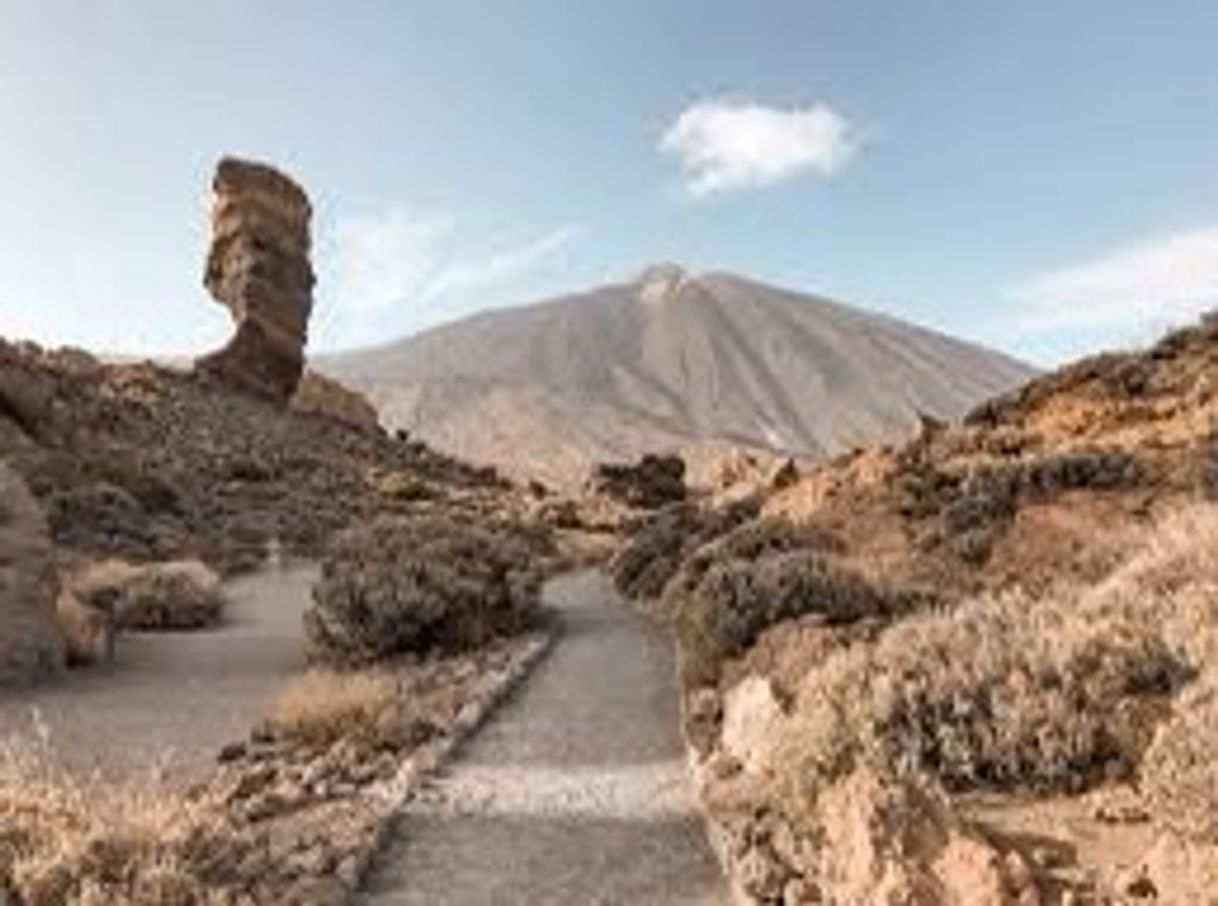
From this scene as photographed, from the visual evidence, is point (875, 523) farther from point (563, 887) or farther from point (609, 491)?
point (609, 491)

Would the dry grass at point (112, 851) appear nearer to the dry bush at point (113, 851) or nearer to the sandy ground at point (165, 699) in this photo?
the dry bush at point (113, 851)

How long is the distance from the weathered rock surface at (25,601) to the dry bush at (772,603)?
686 centimetres

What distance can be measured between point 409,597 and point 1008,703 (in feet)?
35.0

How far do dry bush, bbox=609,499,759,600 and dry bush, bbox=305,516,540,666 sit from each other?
19.5 feet

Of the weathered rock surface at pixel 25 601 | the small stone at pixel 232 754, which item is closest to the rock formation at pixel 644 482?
the weathered rock surface at pixel 25 601

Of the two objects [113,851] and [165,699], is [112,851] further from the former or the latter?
[165,699]

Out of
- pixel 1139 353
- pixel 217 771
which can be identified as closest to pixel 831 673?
pixel 217 771

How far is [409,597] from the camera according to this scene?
2058 centimetres

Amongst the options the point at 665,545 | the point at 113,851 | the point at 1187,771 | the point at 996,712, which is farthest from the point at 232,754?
the point at 665,545

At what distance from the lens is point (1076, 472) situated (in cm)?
2566

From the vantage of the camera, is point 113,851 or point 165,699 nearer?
point 113,851

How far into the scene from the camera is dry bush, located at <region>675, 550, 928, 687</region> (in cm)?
1680

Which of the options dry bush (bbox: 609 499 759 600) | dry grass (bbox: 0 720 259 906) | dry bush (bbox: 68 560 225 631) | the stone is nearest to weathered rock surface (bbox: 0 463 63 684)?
dry bush (bbox: 68 560 225 631)

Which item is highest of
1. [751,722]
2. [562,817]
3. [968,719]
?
[968,719]
